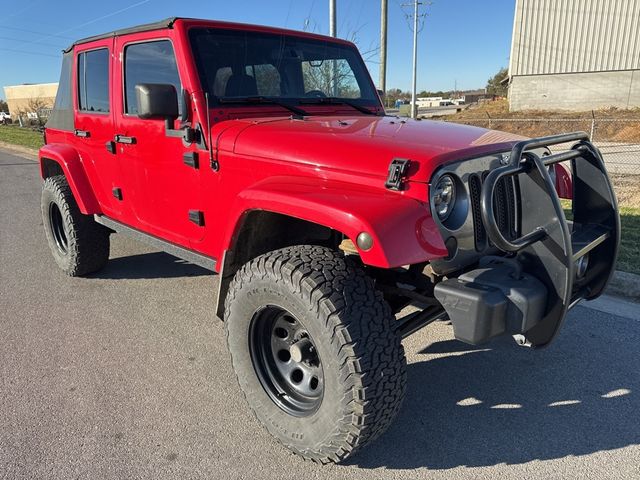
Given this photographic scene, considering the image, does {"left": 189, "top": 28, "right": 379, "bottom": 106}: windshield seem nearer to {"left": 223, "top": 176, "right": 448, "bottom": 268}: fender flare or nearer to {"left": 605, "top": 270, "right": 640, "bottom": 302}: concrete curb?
{"left": 223, "top": 176, "right": 448, "bottom": 268}: fender flare

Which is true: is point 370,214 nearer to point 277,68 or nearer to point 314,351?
point 314,351

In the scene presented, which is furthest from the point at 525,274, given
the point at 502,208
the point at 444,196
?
the point at 444,196

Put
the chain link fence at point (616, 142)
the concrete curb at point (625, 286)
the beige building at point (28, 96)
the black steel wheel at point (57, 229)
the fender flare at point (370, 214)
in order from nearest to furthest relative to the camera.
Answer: the fender flare at point (370, 214) < the concrete curb at point (625, 286) < the black steel wheel at point (57, 229) < the chain link fence at point (616, 142) < the beige building at point (28, 96)

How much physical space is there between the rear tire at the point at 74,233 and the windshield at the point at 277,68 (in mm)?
2219

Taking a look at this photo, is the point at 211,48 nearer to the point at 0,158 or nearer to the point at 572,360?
the point at 572,360

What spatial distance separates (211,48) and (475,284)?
2165 millimetres

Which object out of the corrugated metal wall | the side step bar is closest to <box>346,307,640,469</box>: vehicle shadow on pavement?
the side step bar

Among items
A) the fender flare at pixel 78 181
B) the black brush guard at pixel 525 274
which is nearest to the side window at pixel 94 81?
the fender flare at pixel 78 181

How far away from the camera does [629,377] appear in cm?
300

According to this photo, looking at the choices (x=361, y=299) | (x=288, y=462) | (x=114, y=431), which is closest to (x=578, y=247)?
(x=361, y=299)

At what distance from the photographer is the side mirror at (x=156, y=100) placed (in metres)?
2.79

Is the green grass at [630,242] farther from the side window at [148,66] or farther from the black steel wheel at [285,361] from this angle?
the side window at [148,66]

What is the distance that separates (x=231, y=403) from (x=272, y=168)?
1.31 meters

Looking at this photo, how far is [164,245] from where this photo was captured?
360cm
